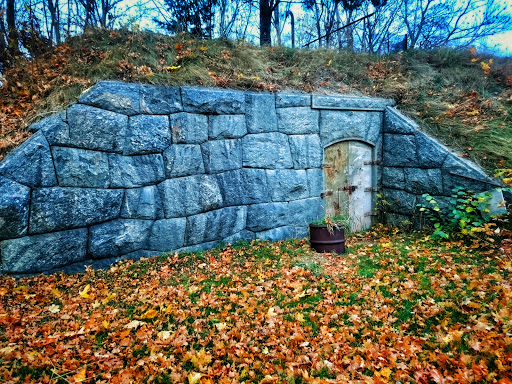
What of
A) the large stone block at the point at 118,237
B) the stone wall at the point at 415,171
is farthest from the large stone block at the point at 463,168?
the large stone block at the point at 118,237

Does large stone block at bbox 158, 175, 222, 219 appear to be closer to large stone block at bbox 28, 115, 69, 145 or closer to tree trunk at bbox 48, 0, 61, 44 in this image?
large stone block at bbox 28, 115, 69, 145

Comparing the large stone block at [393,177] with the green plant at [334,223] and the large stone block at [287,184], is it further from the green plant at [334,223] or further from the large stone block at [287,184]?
the green plant at [334,223]

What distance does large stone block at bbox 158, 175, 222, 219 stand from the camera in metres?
4.96

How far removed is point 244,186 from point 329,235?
156 centimetres

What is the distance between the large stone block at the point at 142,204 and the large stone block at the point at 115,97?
3.55 ft

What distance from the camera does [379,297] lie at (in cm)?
359

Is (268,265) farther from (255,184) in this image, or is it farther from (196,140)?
(196,140)

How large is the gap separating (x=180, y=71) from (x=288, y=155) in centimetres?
225

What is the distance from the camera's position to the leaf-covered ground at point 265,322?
239 cm

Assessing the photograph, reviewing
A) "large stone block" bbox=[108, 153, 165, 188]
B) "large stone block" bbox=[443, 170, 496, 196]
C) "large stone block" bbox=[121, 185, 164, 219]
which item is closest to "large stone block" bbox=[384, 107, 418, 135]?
"large stone block" bbox=[443, 170, 496, 196]

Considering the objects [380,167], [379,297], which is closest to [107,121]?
[379,297]

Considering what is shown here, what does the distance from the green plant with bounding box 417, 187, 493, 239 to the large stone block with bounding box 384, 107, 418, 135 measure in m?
1.35

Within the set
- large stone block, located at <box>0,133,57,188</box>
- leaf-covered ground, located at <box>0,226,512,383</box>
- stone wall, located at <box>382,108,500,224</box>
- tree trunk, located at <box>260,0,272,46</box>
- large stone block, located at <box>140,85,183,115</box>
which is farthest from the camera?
tree trunk, located at <box>260,0,272,46</box>

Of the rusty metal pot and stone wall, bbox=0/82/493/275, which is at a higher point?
stone wall, bbox=0/82/493/275
